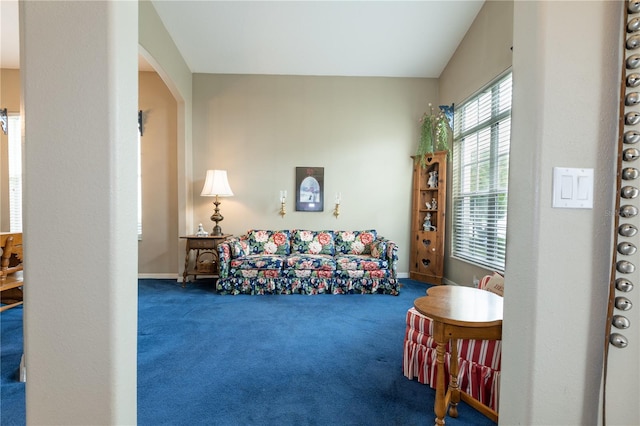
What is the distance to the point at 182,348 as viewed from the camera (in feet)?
7.61

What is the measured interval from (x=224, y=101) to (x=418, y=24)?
304cm

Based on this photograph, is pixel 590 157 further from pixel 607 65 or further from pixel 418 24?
pixel 418 24

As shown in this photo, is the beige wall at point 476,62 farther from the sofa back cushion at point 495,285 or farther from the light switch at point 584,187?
the light switch at point 584,187

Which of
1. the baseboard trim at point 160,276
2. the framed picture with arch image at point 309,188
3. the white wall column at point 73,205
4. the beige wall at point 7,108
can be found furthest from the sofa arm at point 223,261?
the beige wall at point 7,108

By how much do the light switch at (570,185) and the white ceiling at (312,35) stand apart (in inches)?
144

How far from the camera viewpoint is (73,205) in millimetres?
766

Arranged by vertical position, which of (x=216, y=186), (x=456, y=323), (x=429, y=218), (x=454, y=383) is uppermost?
(x=216, y=186)

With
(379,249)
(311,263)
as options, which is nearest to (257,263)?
(311,263)

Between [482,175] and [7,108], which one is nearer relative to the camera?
[482,175]

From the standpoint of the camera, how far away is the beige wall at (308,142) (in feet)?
15.4

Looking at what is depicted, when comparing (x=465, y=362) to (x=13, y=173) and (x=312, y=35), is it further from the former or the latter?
(x=13, y=173)

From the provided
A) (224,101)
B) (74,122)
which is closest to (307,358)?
(74,122)

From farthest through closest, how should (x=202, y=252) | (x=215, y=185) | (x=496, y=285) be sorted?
(x=202, y=252)
(x=215, y=185)
(x=496, y=285)

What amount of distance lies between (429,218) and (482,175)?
111cm
